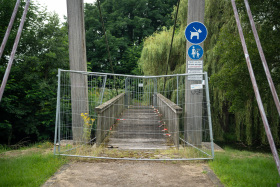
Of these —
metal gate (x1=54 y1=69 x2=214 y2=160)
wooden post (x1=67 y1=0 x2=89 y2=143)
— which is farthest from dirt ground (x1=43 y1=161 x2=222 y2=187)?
wooden post (x1=67 y1=0 x2=89 y2=143)

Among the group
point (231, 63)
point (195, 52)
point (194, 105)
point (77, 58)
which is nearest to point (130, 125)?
point (194, 105)

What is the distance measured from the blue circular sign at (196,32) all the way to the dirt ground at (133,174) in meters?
2.72

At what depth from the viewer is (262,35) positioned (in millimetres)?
7414

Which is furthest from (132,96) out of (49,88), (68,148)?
(49,88)

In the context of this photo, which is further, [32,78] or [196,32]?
[32,78]

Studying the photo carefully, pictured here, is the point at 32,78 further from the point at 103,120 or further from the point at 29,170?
the point at 29,170

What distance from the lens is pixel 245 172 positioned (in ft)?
15.4

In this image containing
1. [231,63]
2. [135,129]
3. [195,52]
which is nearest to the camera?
[195,52]

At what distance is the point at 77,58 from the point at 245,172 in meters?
4.23

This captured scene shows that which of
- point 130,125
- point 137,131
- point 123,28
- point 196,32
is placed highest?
point 123,28

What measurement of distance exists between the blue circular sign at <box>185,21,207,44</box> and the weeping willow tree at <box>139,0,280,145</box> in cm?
146

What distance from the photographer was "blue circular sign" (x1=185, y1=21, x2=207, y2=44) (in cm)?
636

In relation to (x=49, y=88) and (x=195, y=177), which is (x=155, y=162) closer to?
(x=195, y=177)

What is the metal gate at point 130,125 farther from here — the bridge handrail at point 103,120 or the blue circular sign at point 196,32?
the blue circular sign at point 196,32
